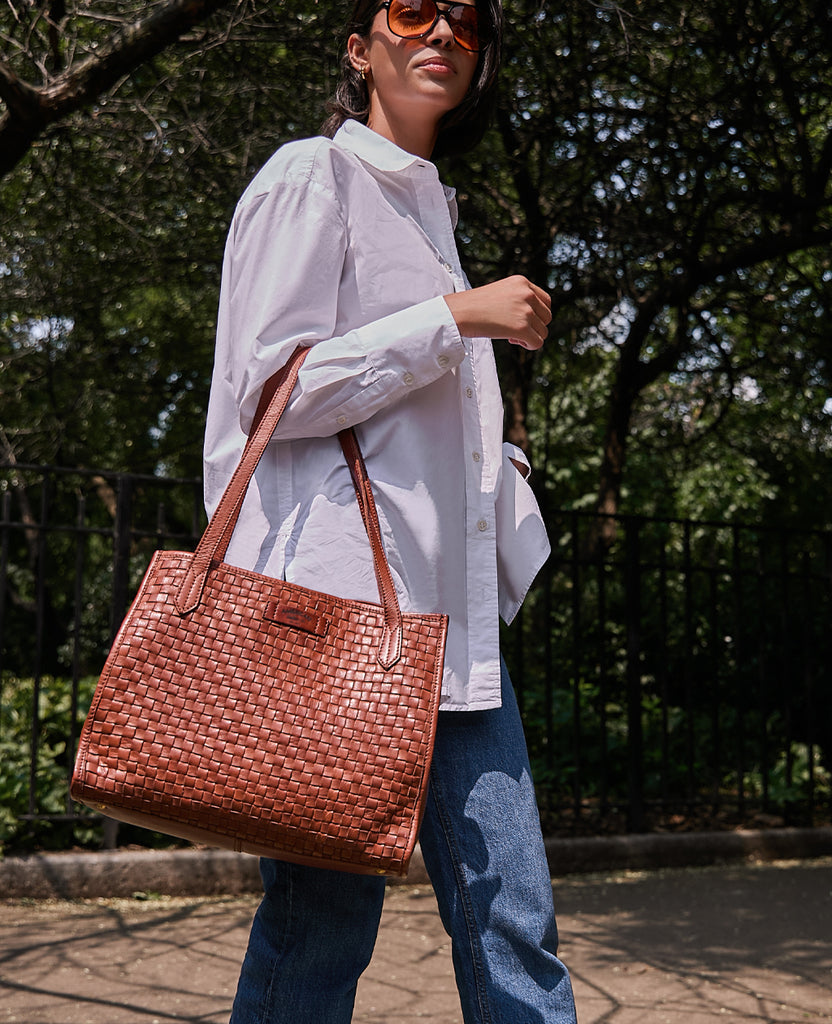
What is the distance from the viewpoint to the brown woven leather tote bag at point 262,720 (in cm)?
131

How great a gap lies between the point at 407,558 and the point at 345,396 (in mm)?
245

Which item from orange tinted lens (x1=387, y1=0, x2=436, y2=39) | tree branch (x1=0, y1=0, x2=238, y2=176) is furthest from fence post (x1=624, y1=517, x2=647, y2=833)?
orange tinted lens (x1=387, y1=0, x2=436, y2=39)

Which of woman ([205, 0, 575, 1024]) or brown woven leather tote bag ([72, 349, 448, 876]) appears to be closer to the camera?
brown woven leather tote bag ([72, 349, 448, 876])

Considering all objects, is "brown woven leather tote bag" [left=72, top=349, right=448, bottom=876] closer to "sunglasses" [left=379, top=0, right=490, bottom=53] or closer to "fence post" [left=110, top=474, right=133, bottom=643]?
"sunglasses" [left=379, top=0, right=490, bottom=53]

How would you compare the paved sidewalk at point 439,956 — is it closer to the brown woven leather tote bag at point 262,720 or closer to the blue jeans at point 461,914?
the blue jeans at point 461,914

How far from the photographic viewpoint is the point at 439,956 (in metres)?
3.63

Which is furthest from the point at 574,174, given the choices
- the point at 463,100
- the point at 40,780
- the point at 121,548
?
the point at 463,100

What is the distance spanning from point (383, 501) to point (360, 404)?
0.14 metres

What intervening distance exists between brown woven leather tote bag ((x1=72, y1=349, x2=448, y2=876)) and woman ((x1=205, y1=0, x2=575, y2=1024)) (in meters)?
0.09

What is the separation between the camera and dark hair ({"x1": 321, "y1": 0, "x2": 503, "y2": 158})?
188cm

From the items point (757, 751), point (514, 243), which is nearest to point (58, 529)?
point (514, 243)

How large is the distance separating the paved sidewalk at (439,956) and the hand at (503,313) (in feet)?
7.19

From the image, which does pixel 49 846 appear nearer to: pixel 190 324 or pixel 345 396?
pixel 345 396

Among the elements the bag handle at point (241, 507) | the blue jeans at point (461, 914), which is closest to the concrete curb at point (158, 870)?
the blue jeans at point (461, 914)
